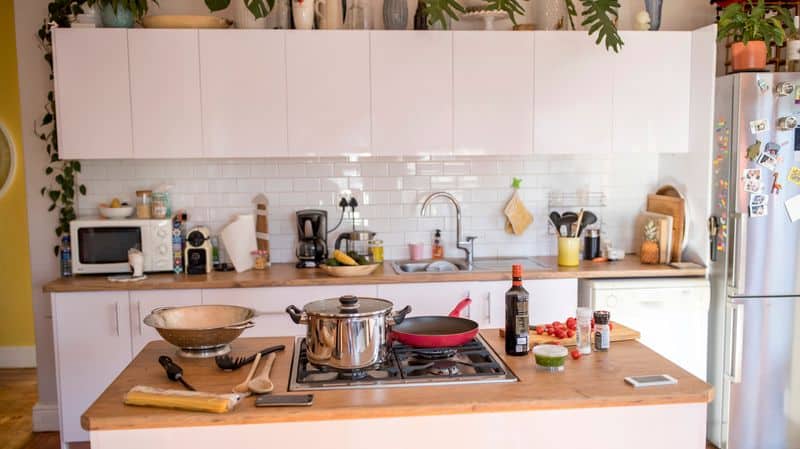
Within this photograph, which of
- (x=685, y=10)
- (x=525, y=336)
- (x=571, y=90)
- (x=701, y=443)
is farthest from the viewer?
(x=685, y=10)

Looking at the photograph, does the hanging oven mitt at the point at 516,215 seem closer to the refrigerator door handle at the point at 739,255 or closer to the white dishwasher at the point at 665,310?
the white dishwasher at the point at 665,310

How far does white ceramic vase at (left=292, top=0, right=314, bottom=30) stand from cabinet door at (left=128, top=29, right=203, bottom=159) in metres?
0.55

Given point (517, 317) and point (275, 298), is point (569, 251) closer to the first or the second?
point (275, 298)

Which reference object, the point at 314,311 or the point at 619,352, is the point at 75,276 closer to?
the point at 314,311

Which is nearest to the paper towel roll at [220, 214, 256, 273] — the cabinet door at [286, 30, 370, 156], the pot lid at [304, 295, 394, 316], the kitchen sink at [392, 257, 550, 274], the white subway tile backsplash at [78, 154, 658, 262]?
the white subway tile backsplash at [78, 154, 658, 262]

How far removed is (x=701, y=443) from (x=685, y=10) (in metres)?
3.17

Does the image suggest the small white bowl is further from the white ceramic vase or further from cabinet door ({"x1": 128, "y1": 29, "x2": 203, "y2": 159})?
the white ceramic vase

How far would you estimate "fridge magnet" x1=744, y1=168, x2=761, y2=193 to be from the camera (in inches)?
138

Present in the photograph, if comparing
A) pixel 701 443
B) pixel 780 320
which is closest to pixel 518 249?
pixel 780 320

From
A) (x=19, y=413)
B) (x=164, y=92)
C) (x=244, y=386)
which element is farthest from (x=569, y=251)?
(x=19, y=413)

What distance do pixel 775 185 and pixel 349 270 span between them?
7.26 ft

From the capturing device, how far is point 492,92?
150 inches

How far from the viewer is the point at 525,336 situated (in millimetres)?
2162

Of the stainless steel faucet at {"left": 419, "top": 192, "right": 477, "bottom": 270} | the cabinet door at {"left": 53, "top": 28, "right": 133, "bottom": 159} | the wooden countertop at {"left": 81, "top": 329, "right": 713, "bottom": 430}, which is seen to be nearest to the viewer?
the wooden countertop at {"left": 81, "top": 329, "right": 713, "bottom": 430}
